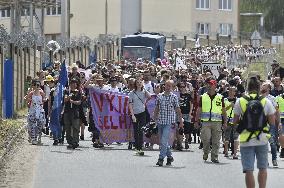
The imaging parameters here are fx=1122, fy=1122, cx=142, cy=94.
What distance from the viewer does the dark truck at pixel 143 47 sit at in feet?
206

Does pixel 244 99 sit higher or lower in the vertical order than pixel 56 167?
higher

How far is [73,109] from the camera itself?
25.3 meters

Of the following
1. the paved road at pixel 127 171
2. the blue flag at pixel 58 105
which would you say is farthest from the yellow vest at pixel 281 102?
the blue flag at pixel 58 105

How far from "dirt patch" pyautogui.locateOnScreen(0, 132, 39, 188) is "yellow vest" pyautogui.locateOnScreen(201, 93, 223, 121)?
353 cm

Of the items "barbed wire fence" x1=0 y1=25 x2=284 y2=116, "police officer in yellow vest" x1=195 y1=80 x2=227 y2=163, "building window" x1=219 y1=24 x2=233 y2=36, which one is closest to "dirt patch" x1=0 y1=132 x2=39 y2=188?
"police officer in yellow vest" x1=195 y1=80 x2=227 y2=163

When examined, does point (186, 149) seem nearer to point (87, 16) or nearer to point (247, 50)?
point (247, 50)

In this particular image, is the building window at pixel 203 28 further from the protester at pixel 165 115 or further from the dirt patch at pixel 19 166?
the protester at pixel 165 115

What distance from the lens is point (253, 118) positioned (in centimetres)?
1543

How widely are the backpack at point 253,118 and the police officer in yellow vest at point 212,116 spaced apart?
698 centimetres

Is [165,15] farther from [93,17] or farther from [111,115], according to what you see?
[111,115]

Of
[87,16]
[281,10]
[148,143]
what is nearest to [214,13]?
[87,16]

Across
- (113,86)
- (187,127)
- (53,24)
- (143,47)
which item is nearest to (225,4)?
(53,24)

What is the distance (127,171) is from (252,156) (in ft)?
17.9

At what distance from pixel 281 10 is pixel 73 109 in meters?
115
